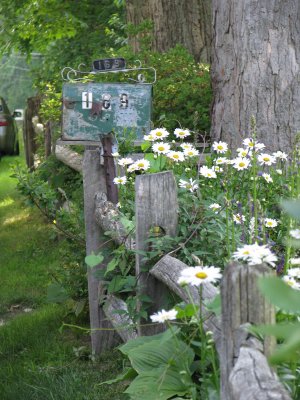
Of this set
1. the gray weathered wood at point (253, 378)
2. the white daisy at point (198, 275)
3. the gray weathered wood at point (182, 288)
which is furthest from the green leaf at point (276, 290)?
the gray weathered wood at point (182, 288)

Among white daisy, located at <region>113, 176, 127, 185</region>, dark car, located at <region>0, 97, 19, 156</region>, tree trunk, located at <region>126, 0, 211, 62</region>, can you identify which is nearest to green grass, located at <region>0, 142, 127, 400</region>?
white daisy, located at <region>113, 176, 127, 185</region>

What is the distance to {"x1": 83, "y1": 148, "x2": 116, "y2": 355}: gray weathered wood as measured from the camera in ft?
17.9

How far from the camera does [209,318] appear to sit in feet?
8.84

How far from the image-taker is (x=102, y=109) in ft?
19.7

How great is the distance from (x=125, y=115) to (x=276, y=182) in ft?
4.80

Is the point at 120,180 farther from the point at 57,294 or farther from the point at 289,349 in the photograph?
the point at 289,349

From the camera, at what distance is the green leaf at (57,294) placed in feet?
20.1

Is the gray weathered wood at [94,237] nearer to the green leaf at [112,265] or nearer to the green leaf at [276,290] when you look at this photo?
the green leaf at [112,265]

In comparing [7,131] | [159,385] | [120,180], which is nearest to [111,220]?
[120,180]

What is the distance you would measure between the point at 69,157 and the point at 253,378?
717 cm

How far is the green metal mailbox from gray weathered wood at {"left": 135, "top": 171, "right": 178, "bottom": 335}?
2141 millimetres

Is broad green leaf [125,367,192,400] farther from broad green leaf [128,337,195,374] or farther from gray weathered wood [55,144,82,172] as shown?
gray weathered wood [55,144,82,172]

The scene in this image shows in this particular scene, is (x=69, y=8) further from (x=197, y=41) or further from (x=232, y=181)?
(x=232, y=181)

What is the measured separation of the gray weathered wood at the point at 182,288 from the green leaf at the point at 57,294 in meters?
2.39
